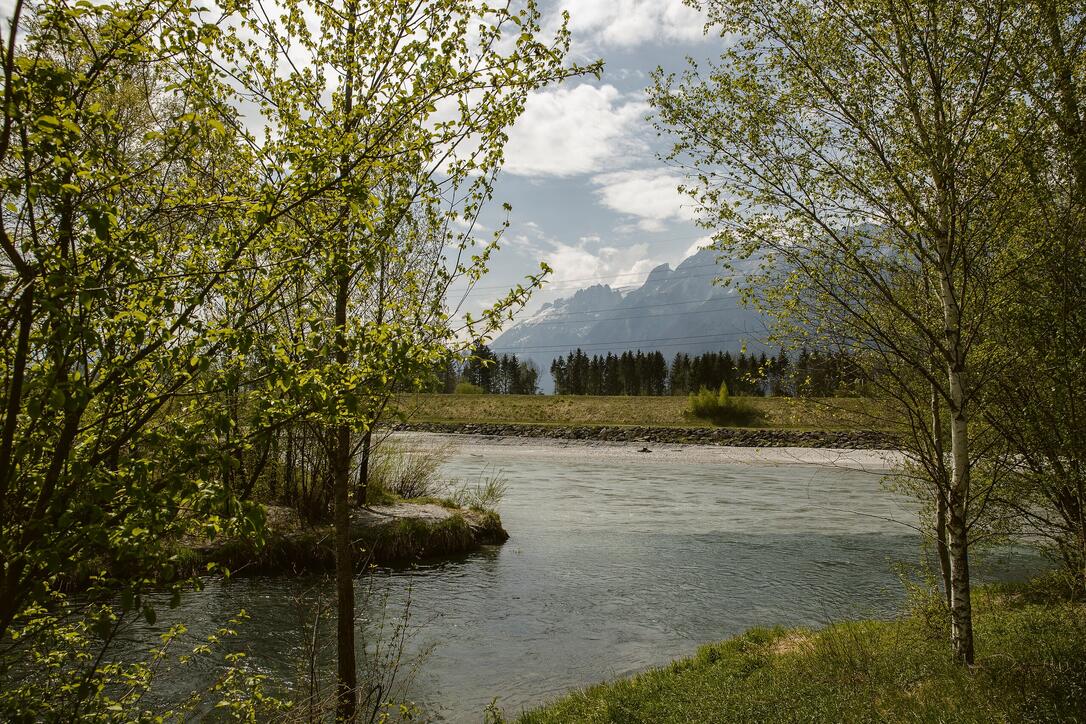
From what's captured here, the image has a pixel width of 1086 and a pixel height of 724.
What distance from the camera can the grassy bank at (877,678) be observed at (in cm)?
610

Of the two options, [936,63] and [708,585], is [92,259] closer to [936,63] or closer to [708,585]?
[936,63]

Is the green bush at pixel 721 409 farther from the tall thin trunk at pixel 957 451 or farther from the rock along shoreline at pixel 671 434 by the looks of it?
the tall thin trunk at pixel 957 451

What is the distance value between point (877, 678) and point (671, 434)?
46668mm

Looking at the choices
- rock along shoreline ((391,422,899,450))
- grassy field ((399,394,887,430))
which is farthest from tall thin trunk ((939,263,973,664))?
grassy field ((399,394,887,430))

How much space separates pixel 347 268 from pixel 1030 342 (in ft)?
24.0

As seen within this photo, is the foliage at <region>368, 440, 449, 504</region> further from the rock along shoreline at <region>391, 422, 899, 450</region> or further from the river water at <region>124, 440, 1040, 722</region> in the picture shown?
the rock along shoreline at <region>391, 422, 899, 450</region>

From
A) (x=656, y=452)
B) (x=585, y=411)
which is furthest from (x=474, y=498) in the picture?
(x=585, y=411)

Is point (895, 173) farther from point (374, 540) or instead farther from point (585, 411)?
point (585, 411)

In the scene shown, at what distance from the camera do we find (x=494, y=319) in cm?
552

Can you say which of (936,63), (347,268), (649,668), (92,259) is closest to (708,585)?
(649,668)

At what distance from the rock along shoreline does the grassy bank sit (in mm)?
38870

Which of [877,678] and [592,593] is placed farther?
[592,593]

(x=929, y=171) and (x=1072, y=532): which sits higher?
(x=929, y=171)

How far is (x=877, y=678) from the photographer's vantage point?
7.25 m
